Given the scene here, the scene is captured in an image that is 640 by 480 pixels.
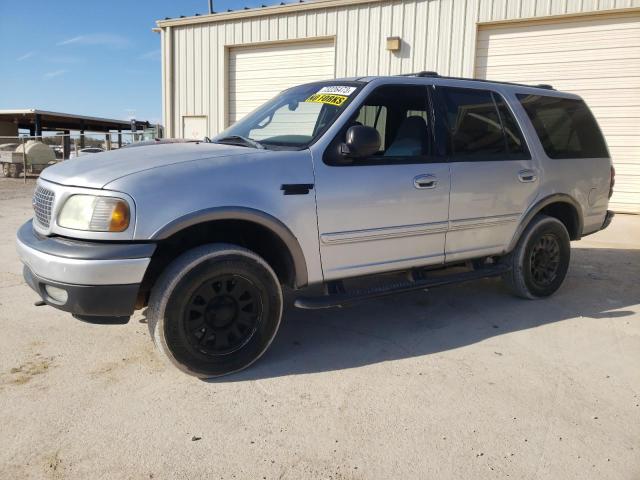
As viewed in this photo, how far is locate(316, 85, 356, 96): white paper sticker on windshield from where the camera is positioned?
12.2 ft

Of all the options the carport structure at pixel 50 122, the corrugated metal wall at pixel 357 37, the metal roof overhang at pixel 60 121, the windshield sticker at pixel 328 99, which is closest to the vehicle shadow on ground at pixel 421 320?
the windshield sticker at pixel 328 99

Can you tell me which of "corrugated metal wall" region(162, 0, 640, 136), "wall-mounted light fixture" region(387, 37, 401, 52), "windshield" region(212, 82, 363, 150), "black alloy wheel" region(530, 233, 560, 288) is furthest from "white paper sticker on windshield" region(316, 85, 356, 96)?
"wall-mounted light fixture" region(387, 37, 401, 52)

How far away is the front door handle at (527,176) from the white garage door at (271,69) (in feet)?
26.4

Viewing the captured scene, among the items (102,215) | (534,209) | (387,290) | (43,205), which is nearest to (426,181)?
(387,290)

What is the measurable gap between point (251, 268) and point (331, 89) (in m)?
1.61

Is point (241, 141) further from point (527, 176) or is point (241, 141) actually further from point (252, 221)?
point (527, 176)

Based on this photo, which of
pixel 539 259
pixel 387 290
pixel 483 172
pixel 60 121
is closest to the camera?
pixel 387 290

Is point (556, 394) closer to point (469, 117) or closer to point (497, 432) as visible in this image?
point (497, 432)

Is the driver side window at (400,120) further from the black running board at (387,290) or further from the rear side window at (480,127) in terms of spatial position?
the black running board at (387,290)

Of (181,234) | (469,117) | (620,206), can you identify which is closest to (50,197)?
(181,234)

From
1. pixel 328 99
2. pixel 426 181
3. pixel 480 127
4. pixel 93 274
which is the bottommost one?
pixel 93 274

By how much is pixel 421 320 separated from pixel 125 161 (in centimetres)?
260

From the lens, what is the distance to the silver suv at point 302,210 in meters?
2.82

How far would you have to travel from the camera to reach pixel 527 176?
445 centimetres
